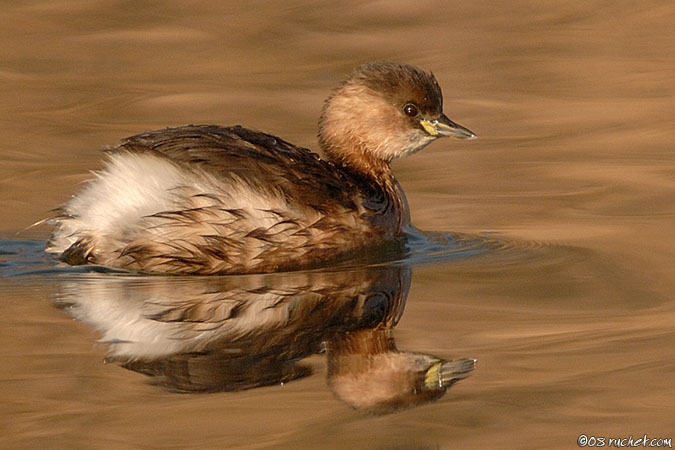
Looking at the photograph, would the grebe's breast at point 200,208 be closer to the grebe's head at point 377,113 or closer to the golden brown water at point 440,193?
the golden brown water at point 440,193

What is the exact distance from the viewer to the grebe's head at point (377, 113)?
7.66m

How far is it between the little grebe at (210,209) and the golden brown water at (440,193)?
0.25m

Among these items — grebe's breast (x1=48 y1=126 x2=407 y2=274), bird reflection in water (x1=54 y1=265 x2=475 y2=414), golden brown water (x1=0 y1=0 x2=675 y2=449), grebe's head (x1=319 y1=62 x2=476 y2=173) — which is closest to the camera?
golden brown water (x1=0 y1=0 x2=675 y2=449)

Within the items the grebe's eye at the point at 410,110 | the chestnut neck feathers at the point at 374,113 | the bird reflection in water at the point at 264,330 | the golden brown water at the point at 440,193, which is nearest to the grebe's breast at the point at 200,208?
the bird reflection in water at the point at 264,330

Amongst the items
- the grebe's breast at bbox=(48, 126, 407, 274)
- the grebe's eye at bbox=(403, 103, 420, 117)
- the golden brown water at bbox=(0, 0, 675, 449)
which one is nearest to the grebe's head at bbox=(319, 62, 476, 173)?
the grebe's eye at bbox=(403, 103, 420, 117)

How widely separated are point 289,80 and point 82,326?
18.9 feet

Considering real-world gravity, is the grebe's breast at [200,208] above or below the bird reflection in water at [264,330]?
above

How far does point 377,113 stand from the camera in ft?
25.2

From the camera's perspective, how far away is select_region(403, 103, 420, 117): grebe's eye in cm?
768

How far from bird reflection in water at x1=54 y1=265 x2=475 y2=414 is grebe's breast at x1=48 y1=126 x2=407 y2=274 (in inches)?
4.9

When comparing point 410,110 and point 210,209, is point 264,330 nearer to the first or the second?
point 210,209

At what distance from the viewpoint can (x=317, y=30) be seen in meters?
12.3

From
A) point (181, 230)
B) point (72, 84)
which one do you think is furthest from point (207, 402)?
point (72, 84)

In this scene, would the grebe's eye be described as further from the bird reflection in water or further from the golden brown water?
the bird reflection in water
